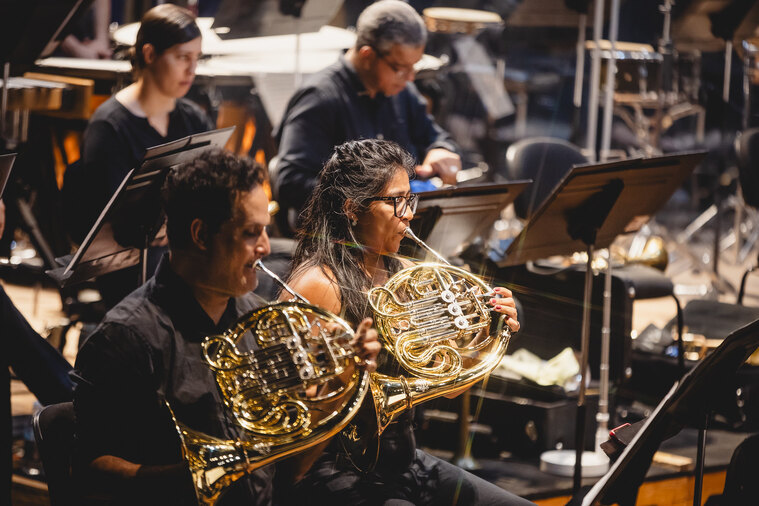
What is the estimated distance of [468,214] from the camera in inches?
107

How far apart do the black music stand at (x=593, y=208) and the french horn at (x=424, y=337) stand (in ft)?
2.08

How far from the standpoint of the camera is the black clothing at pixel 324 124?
3.24 metres

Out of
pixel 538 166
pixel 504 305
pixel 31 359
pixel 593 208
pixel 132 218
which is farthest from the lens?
pixel 538 166

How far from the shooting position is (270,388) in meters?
1.59

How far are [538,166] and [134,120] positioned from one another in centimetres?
200

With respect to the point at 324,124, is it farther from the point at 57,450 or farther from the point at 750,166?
the point at 750,166

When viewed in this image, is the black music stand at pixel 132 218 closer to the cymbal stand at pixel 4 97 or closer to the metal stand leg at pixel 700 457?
the cymbal stand at pixel 4 97

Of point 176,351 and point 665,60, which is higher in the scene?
point 665,60

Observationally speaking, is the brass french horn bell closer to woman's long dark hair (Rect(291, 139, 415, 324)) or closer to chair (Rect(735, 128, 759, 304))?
chair (Rect(735, 128, 759, 304))

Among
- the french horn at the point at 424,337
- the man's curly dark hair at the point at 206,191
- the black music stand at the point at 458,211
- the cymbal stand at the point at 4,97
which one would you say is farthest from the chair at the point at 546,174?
the man's curly dark hair at the point at 206,191

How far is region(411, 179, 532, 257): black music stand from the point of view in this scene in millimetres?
2539

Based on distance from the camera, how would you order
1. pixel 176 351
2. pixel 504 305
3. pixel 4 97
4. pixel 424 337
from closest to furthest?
pixel 176 351
pixel 424 337
pixel 504 305
pixel 4 97

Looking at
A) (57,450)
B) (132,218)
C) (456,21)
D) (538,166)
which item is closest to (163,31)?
(132,218)

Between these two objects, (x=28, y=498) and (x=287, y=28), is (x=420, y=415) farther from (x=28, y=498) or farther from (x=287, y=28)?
(x=287, y=28)
